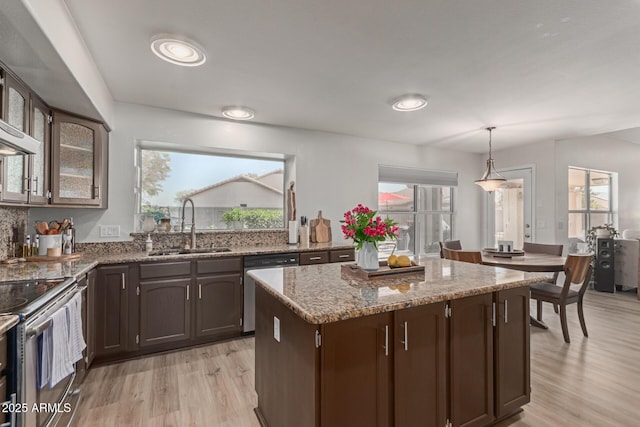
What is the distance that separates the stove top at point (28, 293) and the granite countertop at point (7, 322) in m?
0.05

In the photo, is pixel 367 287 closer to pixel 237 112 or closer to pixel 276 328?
pixel 276 328

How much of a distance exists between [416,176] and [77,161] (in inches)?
175

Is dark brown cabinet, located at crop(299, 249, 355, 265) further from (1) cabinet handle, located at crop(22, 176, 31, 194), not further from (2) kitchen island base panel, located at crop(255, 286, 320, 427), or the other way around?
(1) cabinet handle, located at crop(22, 176, 31, 194)

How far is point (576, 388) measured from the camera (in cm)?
228

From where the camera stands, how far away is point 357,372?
1.40 meters

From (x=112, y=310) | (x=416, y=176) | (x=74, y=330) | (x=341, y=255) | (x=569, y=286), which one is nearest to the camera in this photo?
(x=74, y=330)

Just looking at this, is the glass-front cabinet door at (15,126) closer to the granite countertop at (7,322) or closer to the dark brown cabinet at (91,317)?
the dark brown cabinet at (91,317)

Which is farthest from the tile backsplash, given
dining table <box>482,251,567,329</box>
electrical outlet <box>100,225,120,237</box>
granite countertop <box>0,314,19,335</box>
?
dining table <box>482,251,567,329</box>

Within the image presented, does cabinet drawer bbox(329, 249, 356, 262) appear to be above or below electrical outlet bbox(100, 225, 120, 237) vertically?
below

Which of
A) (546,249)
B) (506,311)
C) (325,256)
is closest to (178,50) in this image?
(325,256)

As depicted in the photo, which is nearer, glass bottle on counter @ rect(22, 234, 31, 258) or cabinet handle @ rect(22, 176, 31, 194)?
cabinet handle @ rect(22, 176, 31, 194)

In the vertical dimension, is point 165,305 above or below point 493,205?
below

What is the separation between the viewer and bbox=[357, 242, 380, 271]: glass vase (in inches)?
80.0

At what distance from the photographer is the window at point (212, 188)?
11.8ft
